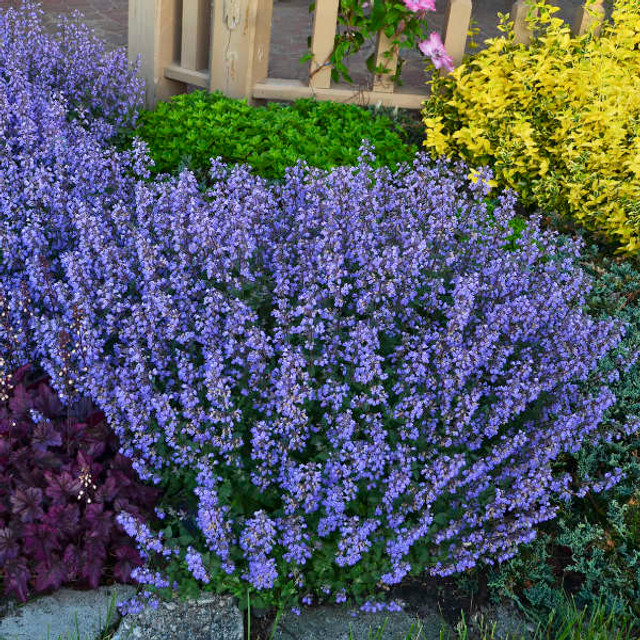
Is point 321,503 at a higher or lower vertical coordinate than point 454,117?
lower

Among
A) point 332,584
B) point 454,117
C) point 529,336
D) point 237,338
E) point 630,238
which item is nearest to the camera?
point 332,584

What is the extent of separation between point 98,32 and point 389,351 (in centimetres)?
616

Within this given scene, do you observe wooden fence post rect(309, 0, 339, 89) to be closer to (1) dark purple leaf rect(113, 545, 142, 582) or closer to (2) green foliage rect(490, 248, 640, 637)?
(2) green foliage rect(490, 248, 640, 637)

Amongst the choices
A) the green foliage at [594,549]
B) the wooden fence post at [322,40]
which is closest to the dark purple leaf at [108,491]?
the green foliage at [594,549]

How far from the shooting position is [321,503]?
2.45 meters

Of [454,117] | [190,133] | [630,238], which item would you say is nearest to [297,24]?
[454,117]

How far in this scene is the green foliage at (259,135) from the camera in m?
4.03

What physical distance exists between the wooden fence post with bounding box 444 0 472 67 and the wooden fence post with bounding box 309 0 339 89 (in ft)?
2.39

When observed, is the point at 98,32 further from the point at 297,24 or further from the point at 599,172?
the point at 599,172

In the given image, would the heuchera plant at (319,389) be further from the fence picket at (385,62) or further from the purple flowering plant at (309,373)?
the fence picket at (385,62)

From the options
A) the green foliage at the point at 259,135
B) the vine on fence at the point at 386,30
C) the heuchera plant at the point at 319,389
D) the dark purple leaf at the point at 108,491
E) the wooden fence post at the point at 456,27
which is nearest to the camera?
the heuchera plant at the point at 319,389

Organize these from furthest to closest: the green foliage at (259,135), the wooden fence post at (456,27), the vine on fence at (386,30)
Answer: the wooden fence post at (456,27), the vine on fence at (386,30), the green foliage at (259,135)

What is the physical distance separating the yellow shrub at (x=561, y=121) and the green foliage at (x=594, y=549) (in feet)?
4.57

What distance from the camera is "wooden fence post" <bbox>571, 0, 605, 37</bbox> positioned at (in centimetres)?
462
